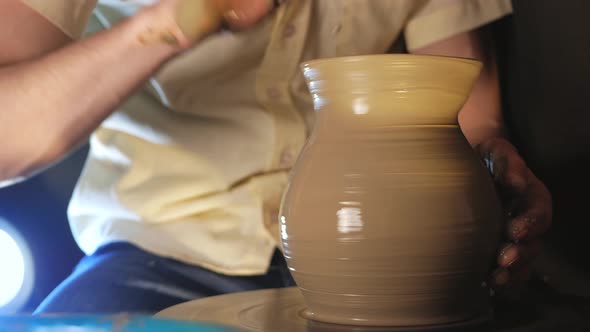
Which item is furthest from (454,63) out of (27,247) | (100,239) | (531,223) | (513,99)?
(27,247)

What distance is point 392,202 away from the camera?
65 cm

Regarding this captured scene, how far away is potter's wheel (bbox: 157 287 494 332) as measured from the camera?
2.18ft

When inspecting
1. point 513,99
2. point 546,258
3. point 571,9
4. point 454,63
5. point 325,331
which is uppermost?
point 454,63

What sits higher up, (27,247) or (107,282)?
(107,282)

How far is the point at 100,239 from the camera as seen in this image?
126 centimetres

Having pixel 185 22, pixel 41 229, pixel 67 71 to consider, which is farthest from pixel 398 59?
pixel 41 229

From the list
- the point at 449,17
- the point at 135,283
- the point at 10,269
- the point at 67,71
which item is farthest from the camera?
the point at 10,269

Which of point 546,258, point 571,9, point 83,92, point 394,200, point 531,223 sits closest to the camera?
point 394,200

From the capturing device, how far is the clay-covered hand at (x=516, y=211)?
0.78 metres

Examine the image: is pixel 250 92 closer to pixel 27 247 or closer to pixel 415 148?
pixel 415 148

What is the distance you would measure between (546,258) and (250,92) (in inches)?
23.9

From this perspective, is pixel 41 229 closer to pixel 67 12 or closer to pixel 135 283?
pixel 135 283

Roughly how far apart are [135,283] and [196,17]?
1.48 feet

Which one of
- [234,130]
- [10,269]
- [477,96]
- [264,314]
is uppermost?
[264,314]
